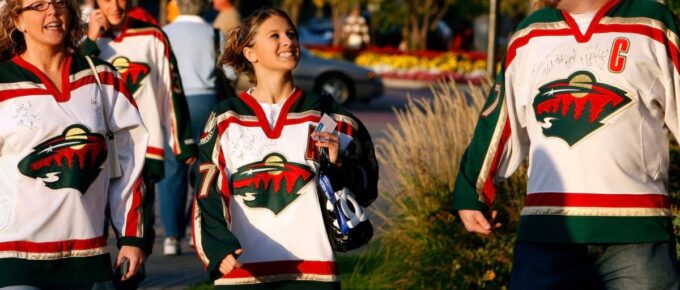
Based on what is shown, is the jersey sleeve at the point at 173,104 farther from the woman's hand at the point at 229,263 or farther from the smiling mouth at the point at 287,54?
the woman's hand at the point at 229,263

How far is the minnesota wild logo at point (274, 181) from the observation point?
17.7 ft

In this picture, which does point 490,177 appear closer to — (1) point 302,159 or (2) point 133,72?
(1) point 302,159

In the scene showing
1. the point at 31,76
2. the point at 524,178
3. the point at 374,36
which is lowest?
the point at 374,36

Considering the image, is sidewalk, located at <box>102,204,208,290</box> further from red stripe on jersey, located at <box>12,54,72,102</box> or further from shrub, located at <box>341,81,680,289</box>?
red stripe on jersey, located at <box>12,54,72,102</box>

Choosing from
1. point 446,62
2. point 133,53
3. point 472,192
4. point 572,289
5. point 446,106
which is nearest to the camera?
point 572,289

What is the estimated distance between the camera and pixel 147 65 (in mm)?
8625

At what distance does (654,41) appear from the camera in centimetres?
507

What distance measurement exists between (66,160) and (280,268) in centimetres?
88

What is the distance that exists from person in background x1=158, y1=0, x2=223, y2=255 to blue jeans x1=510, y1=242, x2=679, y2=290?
17.9 feet

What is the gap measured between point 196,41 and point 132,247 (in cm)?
510

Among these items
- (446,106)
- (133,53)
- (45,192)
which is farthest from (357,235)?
(446,106)

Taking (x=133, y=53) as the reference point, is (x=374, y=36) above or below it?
below

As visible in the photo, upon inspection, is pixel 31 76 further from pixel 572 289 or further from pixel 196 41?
pixel 196 41

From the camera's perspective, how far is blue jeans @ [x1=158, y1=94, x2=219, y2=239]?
34.3 feet
